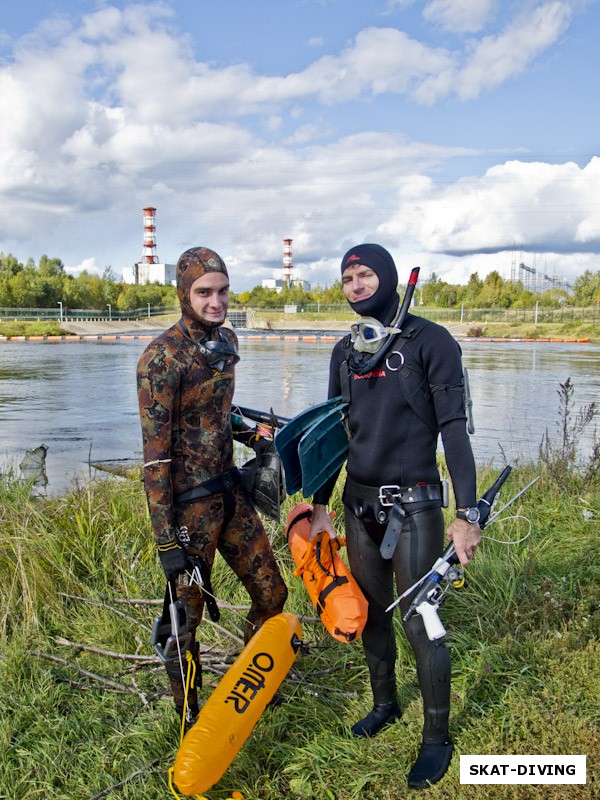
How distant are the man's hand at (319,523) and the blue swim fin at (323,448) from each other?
4.8 inches

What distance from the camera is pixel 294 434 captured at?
3146mm

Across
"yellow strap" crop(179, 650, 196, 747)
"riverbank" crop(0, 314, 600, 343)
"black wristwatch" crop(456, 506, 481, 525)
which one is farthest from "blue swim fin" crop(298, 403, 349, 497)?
"riverbank" crop(0, 314, 600, 343)

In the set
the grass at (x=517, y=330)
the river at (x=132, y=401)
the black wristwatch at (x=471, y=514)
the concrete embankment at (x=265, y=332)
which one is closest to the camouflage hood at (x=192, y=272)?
the black wristwatch at (x=471, y=514)

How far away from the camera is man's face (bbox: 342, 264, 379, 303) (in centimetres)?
287

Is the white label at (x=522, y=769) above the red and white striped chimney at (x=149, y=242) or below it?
below

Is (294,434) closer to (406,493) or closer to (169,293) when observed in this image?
(406,493)

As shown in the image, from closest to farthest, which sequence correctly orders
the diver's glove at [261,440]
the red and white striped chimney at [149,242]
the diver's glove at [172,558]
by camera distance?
the diver's glove at [172,558] < the diver's glove at [261,440] < the red and white striped chimney at [149,242]

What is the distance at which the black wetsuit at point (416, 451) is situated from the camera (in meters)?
2.66

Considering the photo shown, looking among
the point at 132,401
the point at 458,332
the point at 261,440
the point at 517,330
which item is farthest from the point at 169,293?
the point at 261,440

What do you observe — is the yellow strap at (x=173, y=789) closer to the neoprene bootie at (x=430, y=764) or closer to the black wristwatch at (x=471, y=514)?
the neoprene bootie at (x=430, y=764)

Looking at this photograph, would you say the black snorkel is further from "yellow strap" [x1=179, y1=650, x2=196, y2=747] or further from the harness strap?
"yellow strap" [x1=179, y1=650, x2=196, y2=747]

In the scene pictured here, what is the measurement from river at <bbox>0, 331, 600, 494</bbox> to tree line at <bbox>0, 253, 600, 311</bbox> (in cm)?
4977

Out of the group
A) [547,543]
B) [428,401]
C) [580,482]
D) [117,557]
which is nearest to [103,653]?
[117,557]

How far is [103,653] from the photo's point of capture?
374cm
